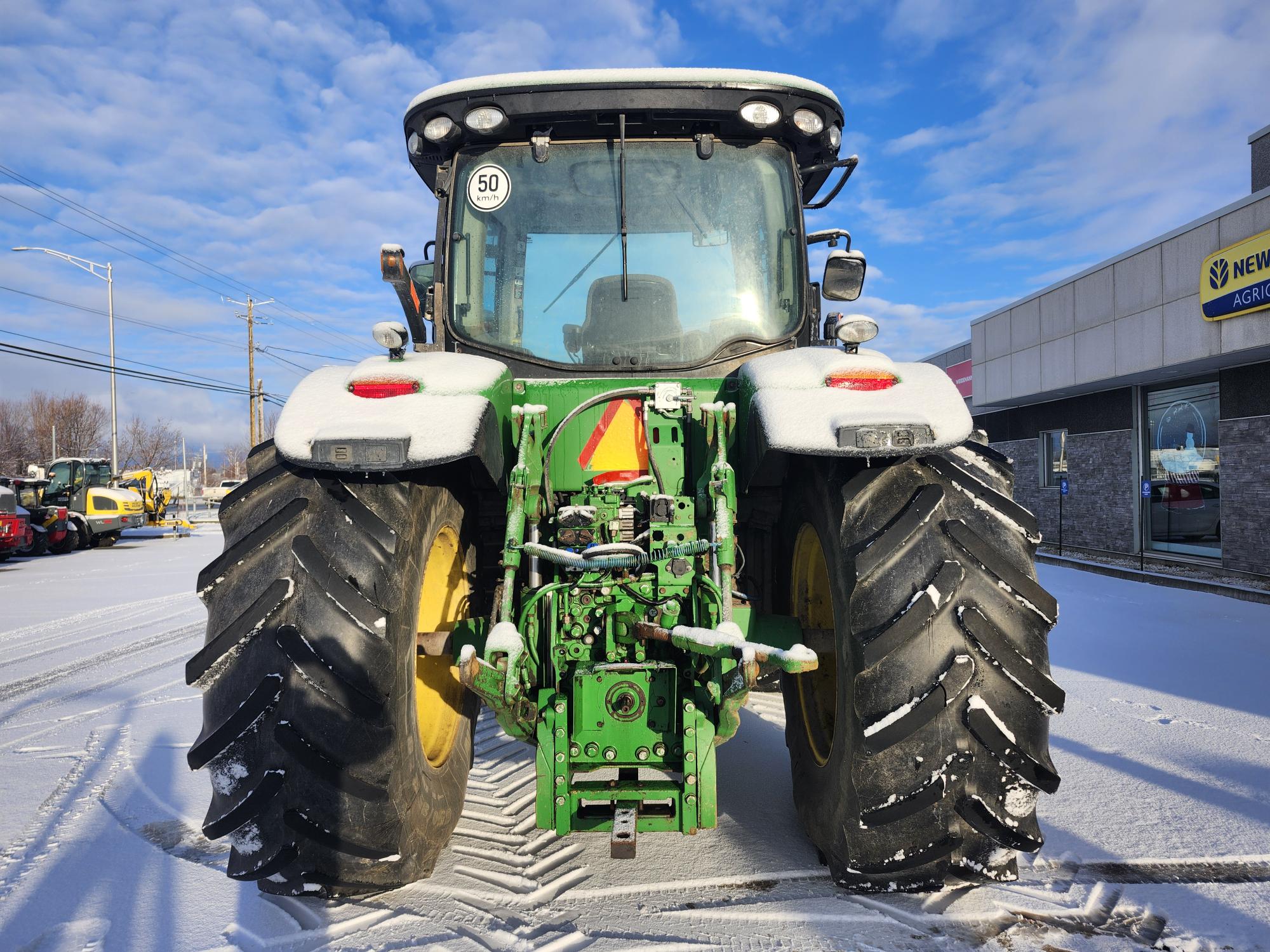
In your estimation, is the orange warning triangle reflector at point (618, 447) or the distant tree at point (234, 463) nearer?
the orange warning triangle reflector at point (618, 447)

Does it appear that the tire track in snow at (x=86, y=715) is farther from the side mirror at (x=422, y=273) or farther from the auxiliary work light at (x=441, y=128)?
the auxiliary work light at (x=441, y=128)

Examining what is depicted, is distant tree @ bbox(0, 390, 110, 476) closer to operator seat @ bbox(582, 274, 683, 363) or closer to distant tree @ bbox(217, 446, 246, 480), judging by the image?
distant tree @ bbox(217, 446, 246, 480)

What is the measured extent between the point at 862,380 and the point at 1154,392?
13.3 meters

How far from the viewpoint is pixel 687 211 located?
3.31 metres

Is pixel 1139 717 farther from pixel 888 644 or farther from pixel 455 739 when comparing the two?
pixel 455 739

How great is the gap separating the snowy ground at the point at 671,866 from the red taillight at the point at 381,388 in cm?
157

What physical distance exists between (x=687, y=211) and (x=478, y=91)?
0.97 m

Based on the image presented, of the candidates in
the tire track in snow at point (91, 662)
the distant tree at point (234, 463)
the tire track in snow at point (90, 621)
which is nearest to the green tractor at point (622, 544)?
the tire track in snow at point (91, 662)

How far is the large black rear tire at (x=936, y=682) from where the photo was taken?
2166mm

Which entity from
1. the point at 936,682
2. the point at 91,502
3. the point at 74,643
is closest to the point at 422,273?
the point at 936,682

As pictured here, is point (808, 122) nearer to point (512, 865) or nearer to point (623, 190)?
point (623, 190)

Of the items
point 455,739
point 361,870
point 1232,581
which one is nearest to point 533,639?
point 455,739

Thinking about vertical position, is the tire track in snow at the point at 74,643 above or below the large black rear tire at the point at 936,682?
below

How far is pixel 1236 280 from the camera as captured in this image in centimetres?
1000
